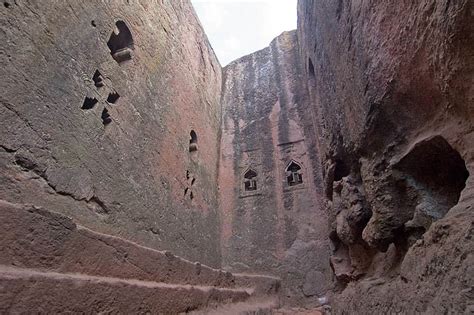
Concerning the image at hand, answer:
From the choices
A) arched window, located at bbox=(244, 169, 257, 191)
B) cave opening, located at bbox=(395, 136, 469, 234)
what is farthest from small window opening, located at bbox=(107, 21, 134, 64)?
arched window, located at bbox=(244, 169, 257, 191)

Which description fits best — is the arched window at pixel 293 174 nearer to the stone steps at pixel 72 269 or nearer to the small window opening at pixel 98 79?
the small window opening at pixel 98 79

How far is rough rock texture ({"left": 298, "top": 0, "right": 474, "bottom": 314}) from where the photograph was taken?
45.0 inches

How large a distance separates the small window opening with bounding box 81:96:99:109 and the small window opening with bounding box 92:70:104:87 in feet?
0.80

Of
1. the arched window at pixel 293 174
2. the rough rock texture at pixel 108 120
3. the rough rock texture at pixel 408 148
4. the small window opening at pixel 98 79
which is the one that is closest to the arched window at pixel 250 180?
the arched window at pixel 293 174

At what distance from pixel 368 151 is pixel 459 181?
2.22ft

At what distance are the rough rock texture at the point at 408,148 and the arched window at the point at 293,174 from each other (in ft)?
16.2

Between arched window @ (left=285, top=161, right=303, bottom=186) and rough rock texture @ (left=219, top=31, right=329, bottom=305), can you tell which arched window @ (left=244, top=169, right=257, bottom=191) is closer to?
rough rock texture @ (left=219, top=31, right=329, bottom=305)

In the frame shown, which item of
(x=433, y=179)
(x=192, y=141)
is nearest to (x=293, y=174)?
(x=192, y=141)

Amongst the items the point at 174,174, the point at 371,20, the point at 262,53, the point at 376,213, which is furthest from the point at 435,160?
the point at 262,53

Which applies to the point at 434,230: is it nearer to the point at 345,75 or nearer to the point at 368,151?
the point at 368,151

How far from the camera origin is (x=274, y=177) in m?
8.13

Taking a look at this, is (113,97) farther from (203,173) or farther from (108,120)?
(203,173)

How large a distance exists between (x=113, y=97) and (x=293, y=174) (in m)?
4.90

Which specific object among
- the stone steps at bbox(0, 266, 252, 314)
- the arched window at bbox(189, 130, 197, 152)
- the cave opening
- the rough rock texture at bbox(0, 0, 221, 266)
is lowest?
the stone steps at bbox(0, 266, 252, 314)
